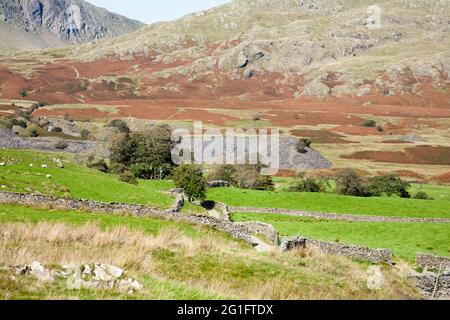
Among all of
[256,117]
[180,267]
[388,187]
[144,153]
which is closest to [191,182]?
[144,153]

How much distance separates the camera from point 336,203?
197 feet

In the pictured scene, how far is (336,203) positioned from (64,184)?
33.2m

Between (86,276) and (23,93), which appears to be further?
(23,93)

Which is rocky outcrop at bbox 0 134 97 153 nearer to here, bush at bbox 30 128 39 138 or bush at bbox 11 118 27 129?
bush at bbox 30 128 39 138

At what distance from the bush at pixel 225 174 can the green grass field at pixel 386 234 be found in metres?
30.4

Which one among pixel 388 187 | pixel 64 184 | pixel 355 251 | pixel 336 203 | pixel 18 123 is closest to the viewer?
pixel 355 251

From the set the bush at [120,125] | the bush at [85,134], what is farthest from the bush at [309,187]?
the bush at [120,125]

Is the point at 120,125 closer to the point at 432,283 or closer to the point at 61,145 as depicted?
the point at 61,145

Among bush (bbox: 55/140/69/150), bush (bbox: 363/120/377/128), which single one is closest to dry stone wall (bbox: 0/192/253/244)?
bush (bbox: 55/140/69/150)

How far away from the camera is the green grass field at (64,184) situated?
39.0 m

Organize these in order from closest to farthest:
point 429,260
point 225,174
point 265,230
Result: point 429,260
point 265,230
point 225,174

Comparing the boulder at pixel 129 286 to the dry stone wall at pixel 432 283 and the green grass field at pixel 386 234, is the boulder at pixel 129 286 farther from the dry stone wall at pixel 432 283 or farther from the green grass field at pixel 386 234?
the green grass field at pixel 386 234
